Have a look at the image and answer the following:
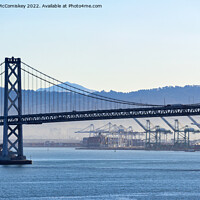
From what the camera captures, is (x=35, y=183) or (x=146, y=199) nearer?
(x=146, y=199)

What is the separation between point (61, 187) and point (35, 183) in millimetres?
5322

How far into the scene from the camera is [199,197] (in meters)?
65.5

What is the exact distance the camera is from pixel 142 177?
88812mm

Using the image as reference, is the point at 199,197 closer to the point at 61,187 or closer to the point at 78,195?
the point at 78,195

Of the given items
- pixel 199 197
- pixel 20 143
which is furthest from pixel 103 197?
pixel 20 143

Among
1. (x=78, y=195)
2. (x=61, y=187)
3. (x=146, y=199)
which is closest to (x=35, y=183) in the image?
(x=61, y=187)

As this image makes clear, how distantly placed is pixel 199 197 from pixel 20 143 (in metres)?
43.2

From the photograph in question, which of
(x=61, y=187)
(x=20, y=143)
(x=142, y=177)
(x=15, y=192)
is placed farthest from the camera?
(x=20, y=143)

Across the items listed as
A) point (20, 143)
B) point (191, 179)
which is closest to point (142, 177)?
point (191, 179)

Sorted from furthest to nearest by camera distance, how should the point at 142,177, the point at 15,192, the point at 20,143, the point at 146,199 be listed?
the point at 20,143 < the point at 142,177 < the point at 15,192 < the point at 146,199

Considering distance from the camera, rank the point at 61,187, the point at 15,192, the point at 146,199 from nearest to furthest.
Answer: the point at 146,199 → the point at 15,192 → the point at 61,187

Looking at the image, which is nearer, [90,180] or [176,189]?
[176,189]

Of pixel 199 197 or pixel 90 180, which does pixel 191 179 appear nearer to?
pixel 90 180

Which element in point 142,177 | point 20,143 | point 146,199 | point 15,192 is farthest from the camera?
point 20,143
